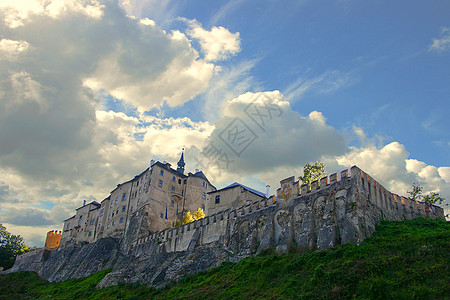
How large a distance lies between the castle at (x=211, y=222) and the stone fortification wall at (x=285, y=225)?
0.30 ft

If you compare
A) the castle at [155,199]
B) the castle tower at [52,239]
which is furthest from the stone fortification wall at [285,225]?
the castle tower at [52,239]

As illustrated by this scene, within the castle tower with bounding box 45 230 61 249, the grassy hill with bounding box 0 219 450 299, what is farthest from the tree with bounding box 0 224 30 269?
the grassy hill with bounding box 0 219 450 299

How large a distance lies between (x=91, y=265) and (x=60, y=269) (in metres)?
14.7

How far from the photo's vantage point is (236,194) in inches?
2203

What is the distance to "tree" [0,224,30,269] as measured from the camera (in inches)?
3939

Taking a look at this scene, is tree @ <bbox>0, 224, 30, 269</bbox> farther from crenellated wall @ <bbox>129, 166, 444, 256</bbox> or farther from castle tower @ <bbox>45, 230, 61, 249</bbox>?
crenellated wall @ <bbox>129, 166, 444, 256</bbox>

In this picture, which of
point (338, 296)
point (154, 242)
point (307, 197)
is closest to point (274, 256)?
point (307, 197)

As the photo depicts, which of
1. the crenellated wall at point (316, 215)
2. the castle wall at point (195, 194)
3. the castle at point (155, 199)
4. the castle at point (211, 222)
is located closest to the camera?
the crenellated wall at point (316, 215)

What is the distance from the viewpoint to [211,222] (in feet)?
152

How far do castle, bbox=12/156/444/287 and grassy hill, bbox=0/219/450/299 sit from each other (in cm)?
224

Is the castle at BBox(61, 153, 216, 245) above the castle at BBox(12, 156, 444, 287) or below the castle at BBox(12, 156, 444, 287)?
above

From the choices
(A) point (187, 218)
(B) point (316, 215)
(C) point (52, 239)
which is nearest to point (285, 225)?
(B) point (316, 215)

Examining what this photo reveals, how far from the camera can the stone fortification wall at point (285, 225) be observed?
30406 millimetres

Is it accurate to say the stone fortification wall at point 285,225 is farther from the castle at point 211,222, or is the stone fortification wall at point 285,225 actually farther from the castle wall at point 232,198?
the castle wall at point 232,198
